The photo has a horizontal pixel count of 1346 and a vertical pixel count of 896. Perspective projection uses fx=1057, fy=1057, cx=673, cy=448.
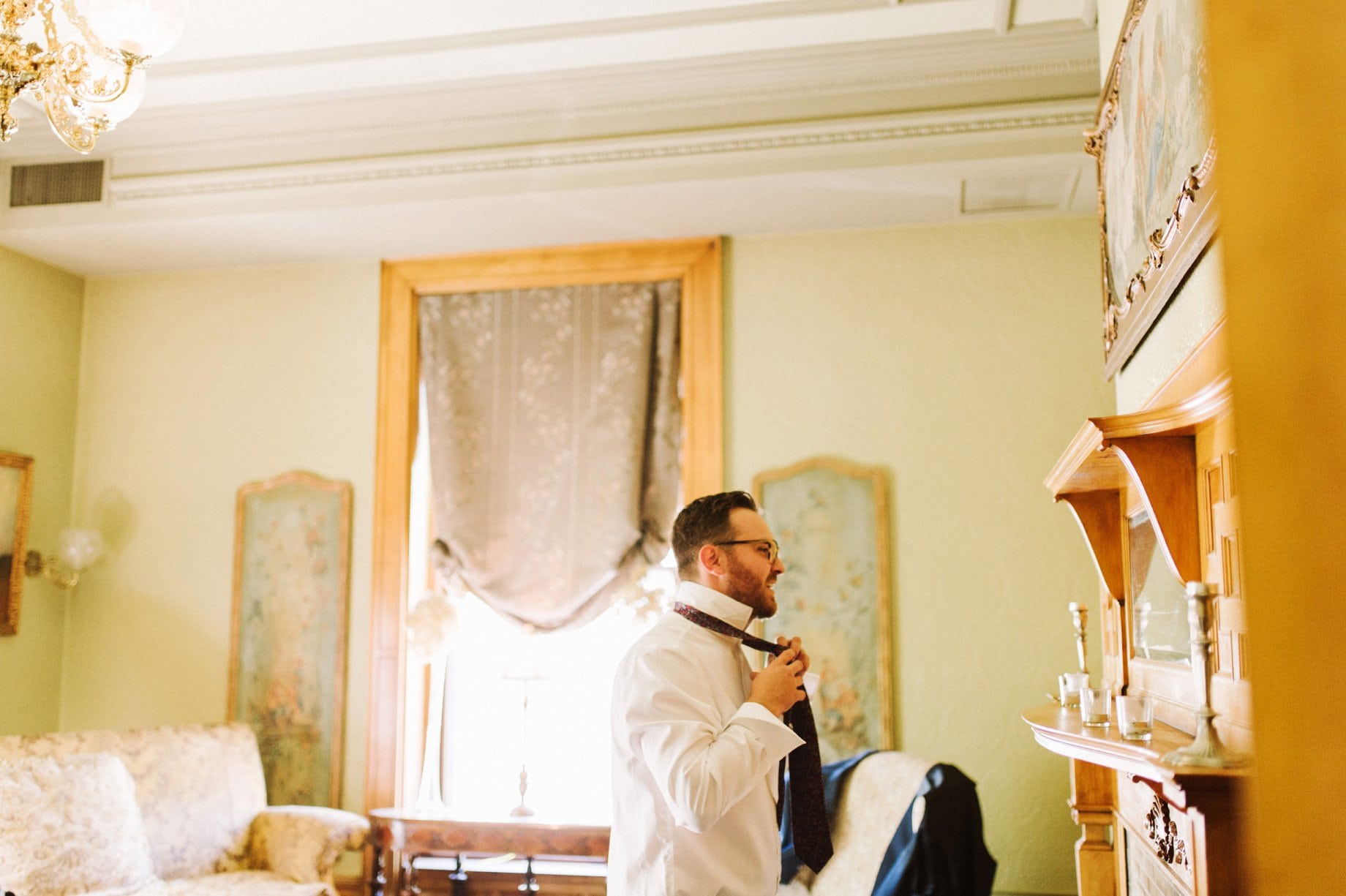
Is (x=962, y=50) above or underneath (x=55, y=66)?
above

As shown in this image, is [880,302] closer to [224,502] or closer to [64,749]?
[224,502]

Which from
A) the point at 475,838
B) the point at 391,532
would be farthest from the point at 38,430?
the point at 475,838

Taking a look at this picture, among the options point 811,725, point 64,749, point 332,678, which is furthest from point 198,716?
point 811,725

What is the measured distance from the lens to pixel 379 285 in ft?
16.8

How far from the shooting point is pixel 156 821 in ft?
13.3

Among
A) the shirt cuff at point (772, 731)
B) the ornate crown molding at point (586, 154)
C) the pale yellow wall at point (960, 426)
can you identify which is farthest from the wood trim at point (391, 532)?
the shirt cuff at point (772, 731)

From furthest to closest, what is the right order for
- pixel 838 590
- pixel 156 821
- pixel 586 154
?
pixel 838 590 → pixel 586 154 → pixel 156 821

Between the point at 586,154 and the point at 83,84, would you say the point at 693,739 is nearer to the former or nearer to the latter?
the point at 83,84

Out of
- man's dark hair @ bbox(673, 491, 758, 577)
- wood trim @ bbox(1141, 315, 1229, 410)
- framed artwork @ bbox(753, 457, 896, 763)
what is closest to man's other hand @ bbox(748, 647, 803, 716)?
man's dark hair @ bbox(673, 491, 758, 577)

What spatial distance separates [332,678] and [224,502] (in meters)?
1.04

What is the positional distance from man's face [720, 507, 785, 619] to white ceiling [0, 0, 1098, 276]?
90.2 inches

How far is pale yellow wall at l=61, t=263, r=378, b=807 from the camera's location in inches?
200

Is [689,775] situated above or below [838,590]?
below

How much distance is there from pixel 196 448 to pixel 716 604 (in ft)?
12.8
